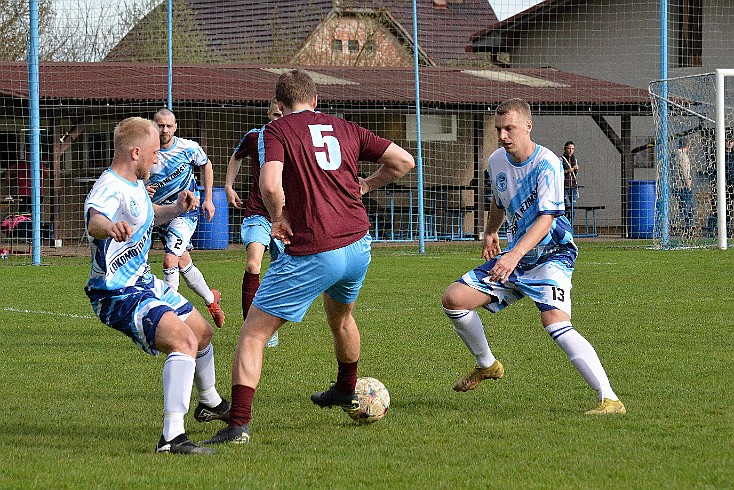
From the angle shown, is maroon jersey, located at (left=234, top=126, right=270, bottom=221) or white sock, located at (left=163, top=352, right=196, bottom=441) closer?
white sock, located at (left=163, top=352, right=196, bottom=441)

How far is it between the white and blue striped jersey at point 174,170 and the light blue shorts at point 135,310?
525 centimetres

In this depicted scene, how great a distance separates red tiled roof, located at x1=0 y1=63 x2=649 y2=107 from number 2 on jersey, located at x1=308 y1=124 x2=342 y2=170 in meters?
16.8

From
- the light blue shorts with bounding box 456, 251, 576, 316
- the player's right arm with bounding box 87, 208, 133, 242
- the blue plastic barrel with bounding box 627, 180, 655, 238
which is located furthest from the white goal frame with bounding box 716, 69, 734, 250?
the player's right arm with bounding box 87, 208, 133, 242

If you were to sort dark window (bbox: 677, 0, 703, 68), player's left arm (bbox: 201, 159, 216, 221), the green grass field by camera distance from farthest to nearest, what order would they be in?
1. dark window (bbox: 677, 0, 703, 68)
2. player's left arm (bbox: 201, 159, 216, 221)
3. the green grass field

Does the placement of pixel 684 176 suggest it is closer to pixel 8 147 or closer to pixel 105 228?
pixel 8 147

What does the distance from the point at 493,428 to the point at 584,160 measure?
25189mm

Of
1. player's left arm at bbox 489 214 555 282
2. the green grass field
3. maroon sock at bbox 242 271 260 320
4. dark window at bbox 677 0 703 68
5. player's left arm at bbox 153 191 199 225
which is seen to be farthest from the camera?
dark window at bbox 677 0 703 68

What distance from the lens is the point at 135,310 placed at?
17.6ft

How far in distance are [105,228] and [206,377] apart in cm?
115

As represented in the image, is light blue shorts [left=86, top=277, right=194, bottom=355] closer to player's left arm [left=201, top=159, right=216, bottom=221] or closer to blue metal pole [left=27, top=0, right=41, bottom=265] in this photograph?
player's left arm [left=201, top=159, right=216, bottom=221]

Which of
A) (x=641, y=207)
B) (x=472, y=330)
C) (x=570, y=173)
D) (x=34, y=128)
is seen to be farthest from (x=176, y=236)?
(x=641, y=207)

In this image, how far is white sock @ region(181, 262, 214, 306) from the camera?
1016cm

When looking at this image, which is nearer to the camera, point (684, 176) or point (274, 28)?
point (684, 176)

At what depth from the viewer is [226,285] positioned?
562 inches
